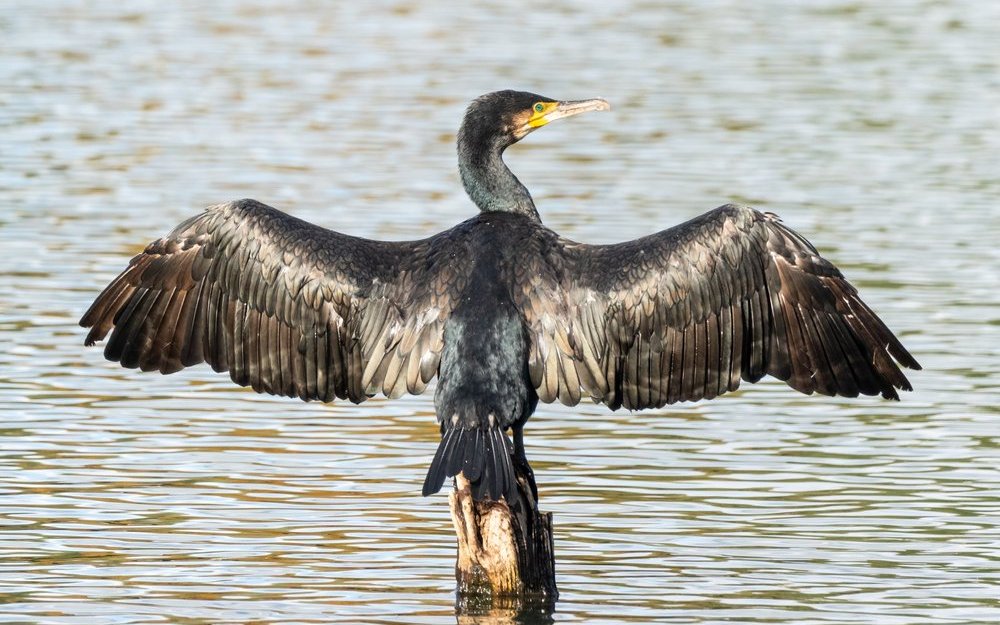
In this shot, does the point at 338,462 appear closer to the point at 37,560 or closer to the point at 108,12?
the point at 37,560

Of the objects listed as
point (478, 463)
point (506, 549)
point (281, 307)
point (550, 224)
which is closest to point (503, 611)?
point (506, 549)

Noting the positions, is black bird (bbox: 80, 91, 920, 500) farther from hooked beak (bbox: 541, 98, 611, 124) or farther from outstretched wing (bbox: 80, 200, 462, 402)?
hooked beak (bbox: 541, 98, 611, 124)

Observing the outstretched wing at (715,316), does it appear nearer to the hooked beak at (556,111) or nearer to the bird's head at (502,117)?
the bird's head at (502,117)

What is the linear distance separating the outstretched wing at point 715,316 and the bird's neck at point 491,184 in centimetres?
51

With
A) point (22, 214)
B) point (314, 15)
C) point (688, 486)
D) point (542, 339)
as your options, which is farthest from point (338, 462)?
point (314, 15)

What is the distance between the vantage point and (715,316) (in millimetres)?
9961

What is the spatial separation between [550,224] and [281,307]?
8.76 m

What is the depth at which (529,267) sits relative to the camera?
9.71 meters

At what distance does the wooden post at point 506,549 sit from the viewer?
955cm

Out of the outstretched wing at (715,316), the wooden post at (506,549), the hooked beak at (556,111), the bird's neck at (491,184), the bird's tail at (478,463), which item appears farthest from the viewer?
the hooked beak at (556,111)

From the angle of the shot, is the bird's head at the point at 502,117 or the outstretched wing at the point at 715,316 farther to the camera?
the bird's head at the point at 502,117

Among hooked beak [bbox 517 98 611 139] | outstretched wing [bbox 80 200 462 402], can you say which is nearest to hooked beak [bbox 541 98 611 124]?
hooked beak [bbox 517 98 611 139]

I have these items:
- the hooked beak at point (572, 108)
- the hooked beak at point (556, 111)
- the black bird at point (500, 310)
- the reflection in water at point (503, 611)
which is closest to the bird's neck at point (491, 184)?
the black bird at point (500, 310)

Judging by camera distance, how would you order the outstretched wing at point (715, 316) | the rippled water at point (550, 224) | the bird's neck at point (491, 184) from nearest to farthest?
the outstretched wing at point (715, 316) < the rippled water at point (550, 224) < the bird's neck at point (491, 184)
